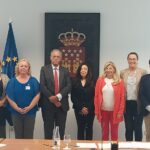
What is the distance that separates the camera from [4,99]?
4.47m

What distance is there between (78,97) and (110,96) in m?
0.51

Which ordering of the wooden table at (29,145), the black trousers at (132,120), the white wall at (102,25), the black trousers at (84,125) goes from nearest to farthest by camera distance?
the wooden table at (29,145) → the black trousers at (132,120) → the black trousers at (84,125) → the white wall at (102,25)

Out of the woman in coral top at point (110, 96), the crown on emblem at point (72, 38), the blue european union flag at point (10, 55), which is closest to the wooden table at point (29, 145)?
the woman in coral top at point (110, 96)

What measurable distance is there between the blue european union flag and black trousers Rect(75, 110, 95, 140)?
1.38 meters

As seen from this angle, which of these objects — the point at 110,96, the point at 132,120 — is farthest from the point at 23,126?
the point at 132,120

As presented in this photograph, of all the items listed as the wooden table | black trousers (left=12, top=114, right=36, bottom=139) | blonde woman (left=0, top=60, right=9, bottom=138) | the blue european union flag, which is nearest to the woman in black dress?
black trousers (left=12, top=114, right=36, bottom=139)

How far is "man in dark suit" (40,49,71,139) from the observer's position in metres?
4.54

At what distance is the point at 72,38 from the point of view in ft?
18.3

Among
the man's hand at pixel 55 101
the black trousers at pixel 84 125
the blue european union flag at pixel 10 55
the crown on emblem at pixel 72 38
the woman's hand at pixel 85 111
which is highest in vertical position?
the crown on emblem at pixel 72 38

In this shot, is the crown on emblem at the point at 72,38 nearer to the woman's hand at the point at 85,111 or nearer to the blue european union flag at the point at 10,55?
the blue european union flag at the point at 10,55

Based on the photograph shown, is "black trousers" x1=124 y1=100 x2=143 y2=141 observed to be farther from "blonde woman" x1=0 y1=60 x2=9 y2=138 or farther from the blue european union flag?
the blue european union flag

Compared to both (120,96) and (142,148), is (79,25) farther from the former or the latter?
(142,148)

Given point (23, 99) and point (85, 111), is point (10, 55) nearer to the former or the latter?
point (23, 99)

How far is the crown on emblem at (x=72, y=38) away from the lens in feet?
18.1
